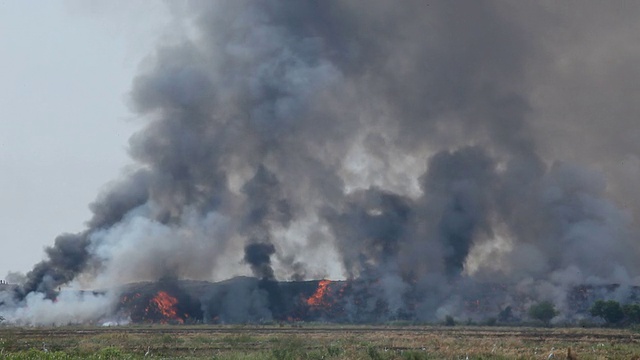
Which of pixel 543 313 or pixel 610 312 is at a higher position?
pixel 543 313

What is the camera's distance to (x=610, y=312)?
325 ft

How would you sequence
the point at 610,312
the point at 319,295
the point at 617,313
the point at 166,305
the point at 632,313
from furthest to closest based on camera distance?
1. the point at 319,295
2. the point at 166,305
3. the point at 610,312
4. the point at 617,313
5. the point at 632,313

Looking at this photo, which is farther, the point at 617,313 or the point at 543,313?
the point at 543,313

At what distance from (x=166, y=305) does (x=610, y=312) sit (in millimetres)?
79571

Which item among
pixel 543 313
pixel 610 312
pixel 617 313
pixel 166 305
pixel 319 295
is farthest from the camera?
pixel 319 295

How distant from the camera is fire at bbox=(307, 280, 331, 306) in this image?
428 feet

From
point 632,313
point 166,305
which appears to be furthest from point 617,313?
point 166,305

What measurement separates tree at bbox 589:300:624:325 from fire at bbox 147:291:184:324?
242ft

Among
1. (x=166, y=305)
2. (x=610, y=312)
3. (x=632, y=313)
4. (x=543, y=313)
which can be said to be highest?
(x=166, y=305)

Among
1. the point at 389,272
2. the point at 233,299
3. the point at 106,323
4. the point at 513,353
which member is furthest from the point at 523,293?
the point at 513,353

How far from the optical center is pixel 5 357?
3494 cm

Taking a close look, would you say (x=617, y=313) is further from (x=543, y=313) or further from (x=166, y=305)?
(x=166, y=305)

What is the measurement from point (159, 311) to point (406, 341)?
228 ft

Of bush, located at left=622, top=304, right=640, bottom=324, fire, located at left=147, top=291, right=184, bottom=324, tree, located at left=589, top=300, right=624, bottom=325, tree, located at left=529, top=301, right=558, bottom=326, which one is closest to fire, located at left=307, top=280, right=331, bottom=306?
fire, located at left=147, top=291, right=184, bottom=324
